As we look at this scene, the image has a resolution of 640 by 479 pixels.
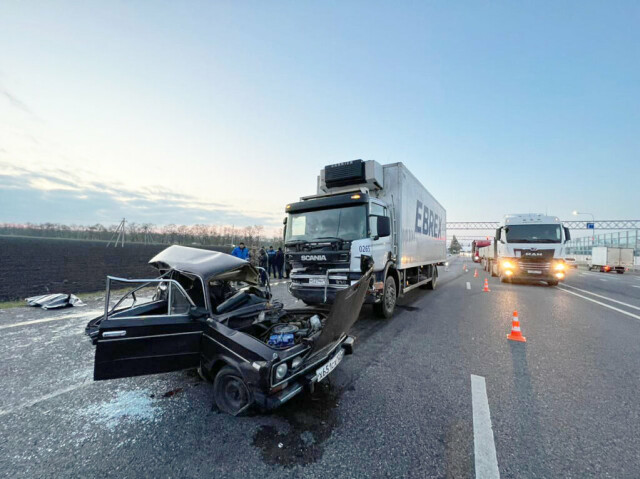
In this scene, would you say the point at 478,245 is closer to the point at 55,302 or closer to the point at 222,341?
the point at 222,341

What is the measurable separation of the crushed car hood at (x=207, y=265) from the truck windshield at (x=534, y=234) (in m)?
12.8

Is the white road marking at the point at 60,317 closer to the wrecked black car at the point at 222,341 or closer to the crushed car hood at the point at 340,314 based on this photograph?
the wrecked black car at the point at 222,341

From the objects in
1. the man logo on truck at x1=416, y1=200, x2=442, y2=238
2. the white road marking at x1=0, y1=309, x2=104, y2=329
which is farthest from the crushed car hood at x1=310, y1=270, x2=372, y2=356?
the white road marking at x1=0, y1=309, x2=104, y2=329

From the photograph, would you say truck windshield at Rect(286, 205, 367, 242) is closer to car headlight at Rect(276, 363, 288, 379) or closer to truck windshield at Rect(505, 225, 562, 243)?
car headlight at Rect(276, 363, 288, 379)

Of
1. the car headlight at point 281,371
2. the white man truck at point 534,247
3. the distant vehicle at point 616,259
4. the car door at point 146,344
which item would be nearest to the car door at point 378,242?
the car headlight at point 281,371

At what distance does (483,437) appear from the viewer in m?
2.34

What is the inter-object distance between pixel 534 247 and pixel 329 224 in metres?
10.9

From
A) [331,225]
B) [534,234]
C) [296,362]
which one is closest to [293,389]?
[296,362]

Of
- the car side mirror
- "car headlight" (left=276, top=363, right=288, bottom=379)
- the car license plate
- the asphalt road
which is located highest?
the car side mirror

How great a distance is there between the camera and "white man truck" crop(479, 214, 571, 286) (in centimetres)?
1144

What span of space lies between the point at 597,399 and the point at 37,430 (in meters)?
5.62

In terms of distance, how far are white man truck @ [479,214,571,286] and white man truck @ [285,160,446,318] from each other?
760 centimetres

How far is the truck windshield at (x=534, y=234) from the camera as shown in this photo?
38.0 ft

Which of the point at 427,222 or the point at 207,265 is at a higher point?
the point at 427,222
